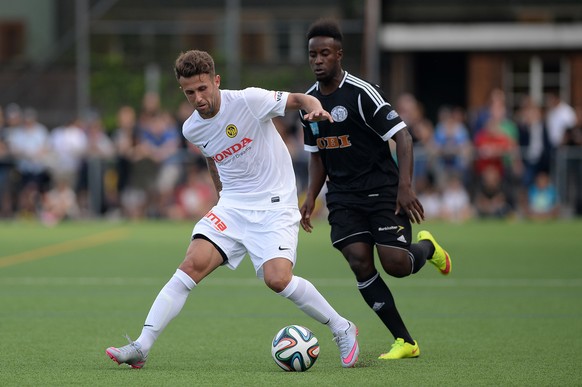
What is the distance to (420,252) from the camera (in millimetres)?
8445

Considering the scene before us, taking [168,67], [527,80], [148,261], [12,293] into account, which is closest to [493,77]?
[527,80]

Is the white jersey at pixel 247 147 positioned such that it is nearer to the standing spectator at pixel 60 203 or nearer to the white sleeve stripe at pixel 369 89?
the white sleeve stripe at pixel 369 89

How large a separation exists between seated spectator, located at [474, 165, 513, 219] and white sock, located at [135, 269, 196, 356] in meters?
14.8

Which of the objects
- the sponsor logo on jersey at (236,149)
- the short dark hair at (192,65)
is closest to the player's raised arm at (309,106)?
the sponsor logo on jersey at (236,149)

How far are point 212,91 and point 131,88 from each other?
72.5 ft

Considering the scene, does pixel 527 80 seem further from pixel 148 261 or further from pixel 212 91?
pixel 212 91

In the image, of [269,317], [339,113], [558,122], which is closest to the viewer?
[339,113]

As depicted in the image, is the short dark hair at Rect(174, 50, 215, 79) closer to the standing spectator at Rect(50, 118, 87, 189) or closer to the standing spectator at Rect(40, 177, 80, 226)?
the standing spectator at Rect(40, 177, 80, 226)

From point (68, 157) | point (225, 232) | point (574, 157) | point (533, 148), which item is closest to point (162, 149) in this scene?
point (68, 157)

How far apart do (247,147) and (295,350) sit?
1325 mm

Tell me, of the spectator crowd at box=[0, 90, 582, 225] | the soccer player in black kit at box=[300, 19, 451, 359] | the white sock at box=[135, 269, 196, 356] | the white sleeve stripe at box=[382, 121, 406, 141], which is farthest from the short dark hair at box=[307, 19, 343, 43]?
the spectator crowd at box=[0, 90, 582, 225]

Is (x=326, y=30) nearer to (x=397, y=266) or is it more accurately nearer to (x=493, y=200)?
(x=397, y=266)

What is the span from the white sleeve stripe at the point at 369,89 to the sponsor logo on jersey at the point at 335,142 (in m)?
0.32

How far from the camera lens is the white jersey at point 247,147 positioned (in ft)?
25.3
